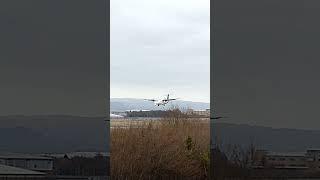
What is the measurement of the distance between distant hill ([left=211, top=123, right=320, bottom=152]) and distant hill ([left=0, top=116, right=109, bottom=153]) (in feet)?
4.83

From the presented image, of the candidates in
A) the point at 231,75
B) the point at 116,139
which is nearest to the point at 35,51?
the point at 116,139

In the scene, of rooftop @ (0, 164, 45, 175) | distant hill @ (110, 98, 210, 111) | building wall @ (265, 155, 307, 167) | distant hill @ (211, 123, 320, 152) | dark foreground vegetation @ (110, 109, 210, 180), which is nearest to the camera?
rooftop @ (0, 164, 45, 175)

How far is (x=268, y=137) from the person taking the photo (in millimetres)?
9070

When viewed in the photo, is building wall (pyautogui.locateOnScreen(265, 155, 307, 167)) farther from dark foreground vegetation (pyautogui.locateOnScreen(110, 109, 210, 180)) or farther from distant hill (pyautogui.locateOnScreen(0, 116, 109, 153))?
distant hill (pyautogui.locateOnScreen(0, 116, 109, 153))

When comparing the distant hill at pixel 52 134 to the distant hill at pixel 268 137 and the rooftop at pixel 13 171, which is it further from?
the distant hill at pixel 268 137

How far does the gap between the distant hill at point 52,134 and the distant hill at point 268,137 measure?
147cm

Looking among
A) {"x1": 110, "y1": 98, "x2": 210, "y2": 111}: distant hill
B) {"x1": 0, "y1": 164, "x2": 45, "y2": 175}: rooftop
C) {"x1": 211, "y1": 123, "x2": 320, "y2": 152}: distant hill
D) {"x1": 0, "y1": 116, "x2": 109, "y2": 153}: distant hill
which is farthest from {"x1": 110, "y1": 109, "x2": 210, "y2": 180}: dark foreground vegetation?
{"x1": 0, "y1": 164, "x2": 45, "y2": 175}: rooftop

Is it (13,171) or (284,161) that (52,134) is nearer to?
(13,171)

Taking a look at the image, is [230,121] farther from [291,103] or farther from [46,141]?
[46,141]

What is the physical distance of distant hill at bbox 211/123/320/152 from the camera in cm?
898

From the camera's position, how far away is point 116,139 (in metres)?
9.62

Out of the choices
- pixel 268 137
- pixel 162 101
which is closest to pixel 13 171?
pixel 162 101

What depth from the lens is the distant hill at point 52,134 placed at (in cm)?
863

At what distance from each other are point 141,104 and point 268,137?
2199mm
